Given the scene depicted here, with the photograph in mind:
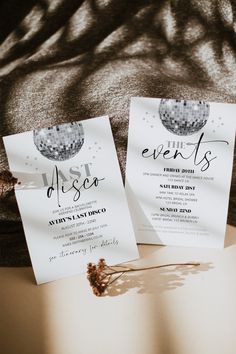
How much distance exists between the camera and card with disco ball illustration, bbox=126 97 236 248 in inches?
30.6

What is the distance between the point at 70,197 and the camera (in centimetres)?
77

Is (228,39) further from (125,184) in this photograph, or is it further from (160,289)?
(160,289)

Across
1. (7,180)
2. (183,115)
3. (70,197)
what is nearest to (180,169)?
(183,115)

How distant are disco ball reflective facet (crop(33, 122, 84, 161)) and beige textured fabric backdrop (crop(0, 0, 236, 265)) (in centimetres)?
6

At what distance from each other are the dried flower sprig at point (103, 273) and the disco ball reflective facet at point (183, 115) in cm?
28

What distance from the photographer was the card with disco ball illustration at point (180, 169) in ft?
2.55

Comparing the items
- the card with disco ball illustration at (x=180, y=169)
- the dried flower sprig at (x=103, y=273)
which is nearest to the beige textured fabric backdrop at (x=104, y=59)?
the card with disco ball illustration at (x=180, y=169)


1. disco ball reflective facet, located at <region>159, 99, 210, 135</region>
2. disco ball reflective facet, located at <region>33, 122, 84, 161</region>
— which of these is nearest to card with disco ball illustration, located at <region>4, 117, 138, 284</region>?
disco ball reflective facet, located at <region>33, 122, 84, 161</region>

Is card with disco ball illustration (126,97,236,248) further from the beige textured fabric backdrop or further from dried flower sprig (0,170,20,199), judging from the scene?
dried flower sprig (0,170,20,199)

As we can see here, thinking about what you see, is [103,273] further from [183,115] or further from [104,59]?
[104,59]

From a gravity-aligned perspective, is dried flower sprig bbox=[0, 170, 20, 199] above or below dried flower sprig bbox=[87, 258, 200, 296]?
above

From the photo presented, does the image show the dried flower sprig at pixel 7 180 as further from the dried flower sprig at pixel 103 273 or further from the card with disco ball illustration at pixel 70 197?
the dried flower sprig at pixel 103 273

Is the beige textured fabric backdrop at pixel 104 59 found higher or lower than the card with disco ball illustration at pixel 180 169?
higher

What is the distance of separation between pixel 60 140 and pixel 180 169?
0.84 ft
